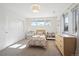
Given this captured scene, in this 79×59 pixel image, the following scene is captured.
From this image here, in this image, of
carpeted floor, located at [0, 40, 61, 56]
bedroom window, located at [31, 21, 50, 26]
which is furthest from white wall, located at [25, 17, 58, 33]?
carpeted floor, located at [0, 40, 61, 56]

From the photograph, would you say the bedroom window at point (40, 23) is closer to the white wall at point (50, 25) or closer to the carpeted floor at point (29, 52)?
the white wall at point (50, 25)

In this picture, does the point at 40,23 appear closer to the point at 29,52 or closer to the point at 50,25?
the point at 50,25

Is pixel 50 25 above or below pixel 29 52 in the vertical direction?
A: above

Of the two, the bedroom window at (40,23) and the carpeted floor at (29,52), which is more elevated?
the bedroom window at (40,23)

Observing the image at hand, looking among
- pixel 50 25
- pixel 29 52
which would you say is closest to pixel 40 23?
pixel 50 25

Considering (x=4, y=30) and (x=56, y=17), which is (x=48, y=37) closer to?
(x=56, y=17)

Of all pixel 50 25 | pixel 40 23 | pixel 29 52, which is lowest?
pixel 29 52

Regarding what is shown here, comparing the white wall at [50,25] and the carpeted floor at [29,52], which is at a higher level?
the white wall at [50,25]

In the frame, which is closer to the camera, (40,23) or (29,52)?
(29,52)

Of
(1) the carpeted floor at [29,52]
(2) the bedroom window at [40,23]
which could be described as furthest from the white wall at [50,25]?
(1) the carpeted floor at [29,52]

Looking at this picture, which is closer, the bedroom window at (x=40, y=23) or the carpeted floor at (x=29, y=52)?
the carpeted floor at (x=29, y=52)

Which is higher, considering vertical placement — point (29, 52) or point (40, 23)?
point (40, 23)

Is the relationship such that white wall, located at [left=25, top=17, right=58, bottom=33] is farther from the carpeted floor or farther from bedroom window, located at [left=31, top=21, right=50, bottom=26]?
the carpeted floor

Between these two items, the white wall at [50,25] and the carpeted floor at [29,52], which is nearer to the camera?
the carpeted floor at [29,52]
